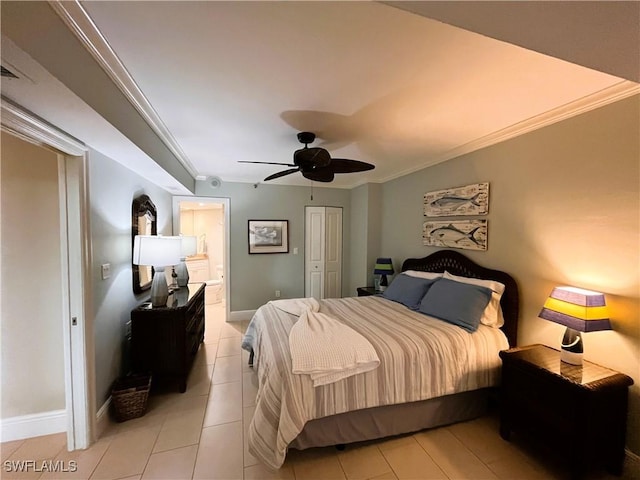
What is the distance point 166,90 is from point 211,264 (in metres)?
5.97

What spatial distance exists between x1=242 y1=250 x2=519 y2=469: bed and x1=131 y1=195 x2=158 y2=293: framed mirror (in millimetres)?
1373

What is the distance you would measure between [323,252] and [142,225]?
2.96 metres

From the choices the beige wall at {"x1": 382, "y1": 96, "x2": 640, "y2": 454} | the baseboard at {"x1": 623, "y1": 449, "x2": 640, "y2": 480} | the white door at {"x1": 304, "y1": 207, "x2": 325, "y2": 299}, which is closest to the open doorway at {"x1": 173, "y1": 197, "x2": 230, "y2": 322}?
the white door at {"x1": 304, "y1": 207, "x2": 325, "y2": 299}

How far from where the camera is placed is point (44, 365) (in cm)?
200

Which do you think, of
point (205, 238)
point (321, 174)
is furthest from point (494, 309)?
point (205, 238)

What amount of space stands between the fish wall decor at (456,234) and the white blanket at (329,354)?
164 cm

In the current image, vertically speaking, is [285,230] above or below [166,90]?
below

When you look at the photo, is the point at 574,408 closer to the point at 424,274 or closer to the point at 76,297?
the point at 424,274

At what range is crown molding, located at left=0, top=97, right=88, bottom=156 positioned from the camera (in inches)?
48.9

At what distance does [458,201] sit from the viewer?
2.92 meters

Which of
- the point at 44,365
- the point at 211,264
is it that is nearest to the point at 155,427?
the point at 44,365

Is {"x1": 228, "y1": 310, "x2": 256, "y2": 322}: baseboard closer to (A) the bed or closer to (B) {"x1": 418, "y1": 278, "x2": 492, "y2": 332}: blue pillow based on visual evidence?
(A) the bed

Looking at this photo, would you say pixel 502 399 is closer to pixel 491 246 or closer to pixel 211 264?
pixel 491 246

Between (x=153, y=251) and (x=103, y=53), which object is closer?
(x=103, y=53)
